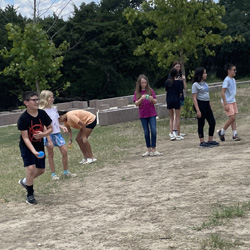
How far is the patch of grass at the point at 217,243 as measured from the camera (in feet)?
14.4

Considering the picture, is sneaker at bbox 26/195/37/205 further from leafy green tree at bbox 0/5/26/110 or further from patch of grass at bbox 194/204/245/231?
leafy green tree at bbox 0/5/26/110

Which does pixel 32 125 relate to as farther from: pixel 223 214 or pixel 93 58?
pixel 93 58

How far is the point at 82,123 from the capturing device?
31.3ft

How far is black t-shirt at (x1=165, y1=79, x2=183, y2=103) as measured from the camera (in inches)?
473

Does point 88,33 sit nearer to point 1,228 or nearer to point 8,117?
point 8,117

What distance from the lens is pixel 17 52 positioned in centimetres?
Answer: 1669

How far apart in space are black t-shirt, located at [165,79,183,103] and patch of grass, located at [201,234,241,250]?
301 inches

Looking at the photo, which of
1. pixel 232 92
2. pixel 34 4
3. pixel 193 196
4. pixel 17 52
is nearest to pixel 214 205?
pixel 193 196

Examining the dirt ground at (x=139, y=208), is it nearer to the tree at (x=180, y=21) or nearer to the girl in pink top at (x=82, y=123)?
the girl in pink top at (x=82, y=123)

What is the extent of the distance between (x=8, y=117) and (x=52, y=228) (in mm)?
19516

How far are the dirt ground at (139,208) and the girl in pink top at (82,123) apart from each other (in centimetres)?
90

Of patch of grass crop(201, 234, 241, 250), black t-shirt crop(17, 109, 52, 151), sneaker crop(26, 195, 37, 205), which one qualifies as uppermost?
black t-shirt crop(17, 109, 52, 151)

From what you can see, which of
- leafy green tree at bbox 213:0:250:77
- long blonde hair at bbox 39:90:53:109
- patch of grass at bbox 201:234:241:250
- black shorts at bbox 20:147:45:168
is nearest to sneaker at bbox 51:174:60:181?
long blonde hair at bbox 39:90:53:109

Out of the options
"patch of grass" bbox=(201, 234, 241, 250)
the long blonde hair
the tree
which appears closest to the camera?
"patch of grass" bbox=(201, 234, 241, 250)
